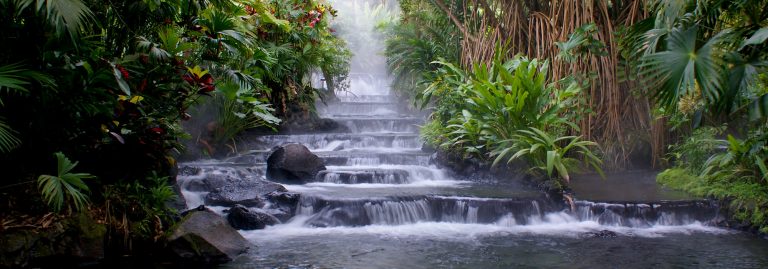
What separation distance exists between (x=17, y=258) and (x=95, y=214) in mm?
641

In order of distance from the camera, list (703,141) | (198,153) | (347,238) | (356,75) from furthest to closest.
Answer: (356,75) < (198,153) < (703,141) < (347,238)

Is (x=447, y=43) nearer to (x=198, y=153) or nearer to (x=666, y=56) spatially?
(x=198, y=153)

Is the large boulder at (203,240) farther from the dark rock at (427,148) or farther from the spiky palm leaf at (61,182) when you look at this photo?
the dark rock at (427,148)

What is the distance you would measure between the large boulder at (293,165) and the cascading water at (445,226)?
0.64ft

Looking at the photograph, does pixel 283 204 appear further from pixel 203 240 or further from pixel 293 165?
pixel 203 240

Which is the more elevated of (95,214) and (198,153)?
(198,153)

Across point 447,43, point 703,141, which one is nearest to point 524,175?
point 703,141

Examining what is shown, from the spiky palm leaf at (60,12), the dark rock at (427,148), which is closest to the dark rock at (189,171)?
the dark rock at (427,148)

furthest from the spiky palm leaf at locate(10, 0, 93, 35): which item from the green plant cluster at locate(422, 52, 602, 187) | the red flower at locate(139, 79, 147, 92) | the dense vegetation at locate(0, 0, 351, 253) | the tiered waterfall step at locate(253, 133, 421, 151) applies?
the tiered waterfall step at locate(253, 133, 421, 151)

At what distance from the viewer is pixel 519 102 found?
22.9 ft

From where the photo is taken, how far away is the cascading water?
484 centimetres

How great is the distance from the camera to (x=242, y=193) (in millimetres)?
6742

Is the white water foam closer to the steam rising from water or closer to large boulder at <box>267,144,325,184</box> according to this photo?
large boulder at <box>267,144,325,184</box>

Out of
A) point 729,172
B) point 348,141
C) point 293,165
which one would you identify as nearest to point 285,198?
point 293,165
